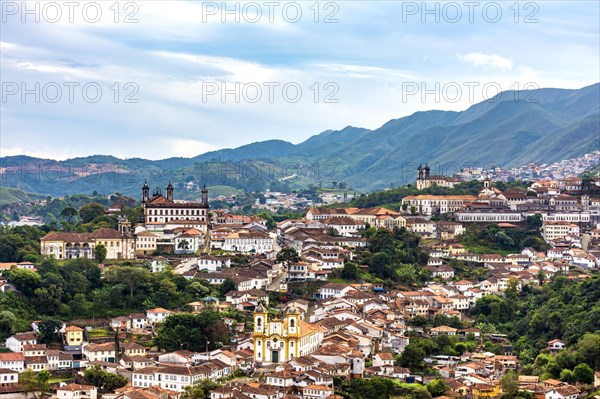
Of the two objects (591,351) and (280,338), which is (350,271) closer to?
(280,338)

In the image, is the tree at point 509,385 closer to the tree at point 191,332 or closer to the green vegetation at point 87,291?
the tree at point 191,332

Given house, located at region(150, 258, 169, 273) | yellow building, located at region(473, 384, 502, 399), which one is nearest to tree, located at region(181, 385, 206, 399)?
yellow building, located at region(473, 384, 502, 399)

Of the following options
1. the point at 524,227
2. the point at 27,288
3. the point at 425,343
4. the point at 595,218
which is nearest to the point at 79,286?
the point at 27,288

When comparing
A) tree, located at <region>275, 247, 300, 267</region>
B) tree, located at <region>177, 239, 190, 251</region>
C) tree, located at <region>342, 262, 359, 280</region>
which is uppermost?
tree, located at <region>177, 239, 190, 251</region>

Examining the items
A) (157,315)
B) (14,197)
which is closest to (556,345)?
→ (157,315)

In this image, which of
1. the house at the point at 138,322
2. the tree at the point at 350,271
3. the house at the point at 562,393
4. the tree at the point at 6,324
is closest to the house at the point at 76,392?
the tree at the point at 6,324

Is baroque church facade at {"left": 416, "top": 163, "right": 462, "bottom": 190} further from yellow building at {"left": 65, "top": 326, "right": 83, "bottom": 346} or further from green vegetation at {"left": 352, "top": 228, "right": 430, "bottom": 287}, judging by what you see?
yellow building at {"left": 65, "top": 326, "right": 83, "bottom": 346}
